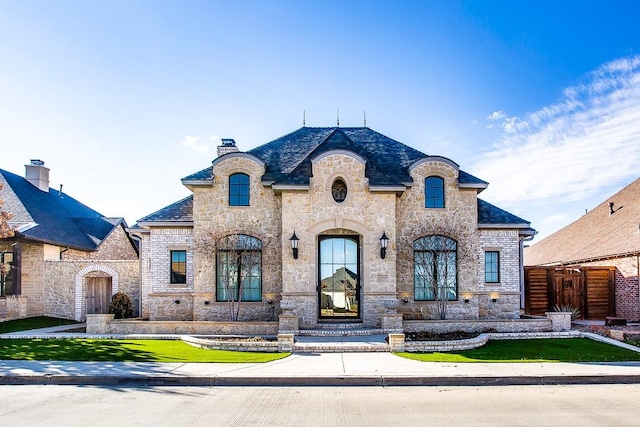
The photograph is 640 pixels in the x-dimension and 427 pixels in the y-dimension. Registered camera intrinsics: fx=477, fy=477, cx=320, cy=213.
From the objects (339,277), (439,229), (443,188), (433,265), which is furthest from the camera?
(443,188)

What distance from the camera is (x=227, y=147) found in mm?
20531

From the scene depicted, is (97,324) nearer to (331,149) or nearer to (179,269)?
(179,269)

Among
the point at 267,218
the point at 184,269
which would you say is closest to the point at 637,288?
the point at 267,218

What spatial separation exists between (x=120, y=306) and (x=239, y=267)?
225 inches

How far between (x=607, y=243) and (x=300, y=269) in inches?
599

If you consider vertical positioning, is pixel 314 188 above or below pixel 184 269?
above

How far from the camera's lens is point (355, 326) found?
16.3 metres

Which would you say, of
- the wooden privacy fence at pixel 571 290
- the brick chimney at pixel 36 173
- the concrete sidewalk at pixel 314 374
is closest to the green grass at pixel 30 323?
the concrete sidewalk at pixel 314 374

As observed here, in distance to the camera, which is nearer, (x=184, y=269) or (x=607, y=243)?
(x=184, y=269)

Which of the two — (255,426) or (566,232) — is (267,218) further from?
(566,232)

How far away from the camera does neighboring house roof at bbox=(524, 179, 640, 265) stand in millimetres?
21002

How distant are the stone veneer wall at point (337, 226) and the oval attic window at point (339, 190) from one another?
1.25 feet

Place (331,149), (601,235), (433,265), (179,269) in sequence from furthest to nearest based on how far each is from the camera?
(601,235) < (179,269) < (433,265) < (331,149)

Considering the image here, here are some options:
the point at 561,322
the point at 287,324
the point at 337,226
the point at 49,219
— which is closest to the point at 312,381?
the point at 287,324
